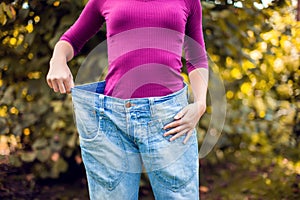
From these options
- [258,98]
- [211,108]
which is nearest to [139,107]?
[211,108]

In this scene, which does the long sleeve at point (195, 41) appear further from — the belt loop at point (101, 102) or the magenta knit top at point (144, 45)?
the belt loop at point (101, 102)

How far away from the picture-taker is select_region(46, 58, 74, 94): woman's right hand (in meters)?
1.10

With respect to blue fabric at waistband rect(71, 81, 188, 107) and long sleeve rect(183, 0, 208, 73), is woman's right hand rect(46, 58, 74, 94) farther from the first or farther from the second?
long sleeve rect(183, 0, 208, 73)

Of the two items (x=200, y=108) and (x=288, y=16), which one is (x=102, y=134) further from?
(x=288, y=16)

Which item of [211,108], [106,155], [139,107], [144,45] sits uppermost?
[144,45]

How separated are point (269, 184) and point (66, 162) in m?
1.16

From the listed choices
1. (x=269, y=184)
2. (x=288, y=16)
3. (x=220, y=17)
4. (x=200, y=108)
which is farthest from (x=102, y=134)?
(x=288, y=16)

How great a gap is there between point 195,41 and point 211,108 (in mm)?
1257

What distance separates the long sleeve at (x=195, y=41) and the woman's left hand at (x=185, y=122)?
11 cm

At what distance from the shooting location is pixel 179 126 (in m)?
1.11

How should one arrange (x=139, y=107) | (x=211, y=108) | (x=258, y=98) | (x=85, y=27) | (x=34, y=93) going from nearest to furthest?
(x=139, y=107)
(x=85, y=27)
(x=211, y=108)
(x=34, y=93)
(x=258, y=98)

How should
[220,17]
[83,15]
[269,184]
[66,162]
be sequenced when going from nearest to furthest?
1. [83,15]
2. [220,17]
3. [66,162]
4. [269,184]

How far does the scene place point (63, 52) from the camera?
45.9 inches

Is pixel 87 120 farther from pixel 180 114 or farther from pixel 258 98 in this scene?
pixel 258 98
